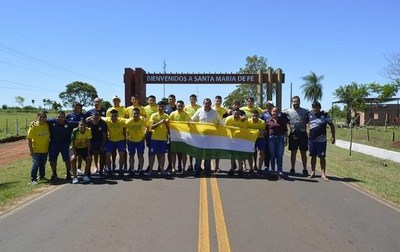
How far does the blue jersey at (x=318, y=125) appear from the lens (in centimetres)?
1148

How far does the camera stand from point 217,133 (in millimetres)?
12227

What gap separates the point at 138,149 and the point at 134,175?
70cm

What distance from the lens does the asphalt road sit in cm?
582

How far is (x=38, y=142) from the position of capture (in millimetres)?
11000

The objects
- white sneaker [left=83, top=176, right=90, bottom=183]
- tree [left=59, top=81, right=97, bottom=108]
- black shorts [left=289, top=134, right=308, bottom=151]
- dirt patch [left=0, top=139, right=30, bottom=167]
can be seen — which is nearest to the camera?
white sneaker [left=83, top=176, right=90, bottom=183]

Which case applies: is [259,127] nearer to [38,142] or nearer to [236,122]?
[236,122]

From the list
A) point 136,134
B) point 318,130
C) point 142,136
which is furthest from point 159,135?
point 318,130

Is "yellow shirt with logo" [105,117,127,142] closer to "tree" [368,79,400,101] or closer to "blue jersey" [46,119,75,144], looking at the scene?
"blue jersey" [46,119,75,144]

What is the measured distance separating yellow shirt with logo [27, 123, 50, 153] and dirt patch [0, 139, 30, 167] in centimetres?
1083

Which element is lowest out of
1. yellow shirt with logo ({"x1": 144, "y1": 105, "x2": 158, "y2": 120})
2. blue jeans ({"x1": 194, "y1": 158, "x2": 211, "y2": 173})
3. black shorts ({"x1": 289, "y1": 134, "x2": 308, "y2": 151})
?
blue jeans ({"x1": 194, "y1": 158, "x2": 211, "y2": 173})

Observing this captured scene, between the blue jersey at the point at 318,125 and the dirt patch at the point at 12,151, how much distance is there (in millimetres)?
15200

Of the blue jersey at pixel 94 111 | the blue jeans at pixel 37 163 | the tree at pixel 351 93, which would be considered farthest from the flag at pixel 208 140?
the tree at pixel 351 93

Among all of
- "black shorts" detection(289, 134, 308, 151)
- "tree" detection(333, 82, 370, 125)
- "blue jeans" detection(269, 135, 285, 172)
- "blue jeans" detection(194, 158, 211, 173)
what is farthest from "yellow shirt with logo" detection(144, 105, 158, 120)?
"tree" detection(333, 82, 370, 125)

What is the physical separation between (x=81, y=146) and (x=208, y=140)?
3.43 m
